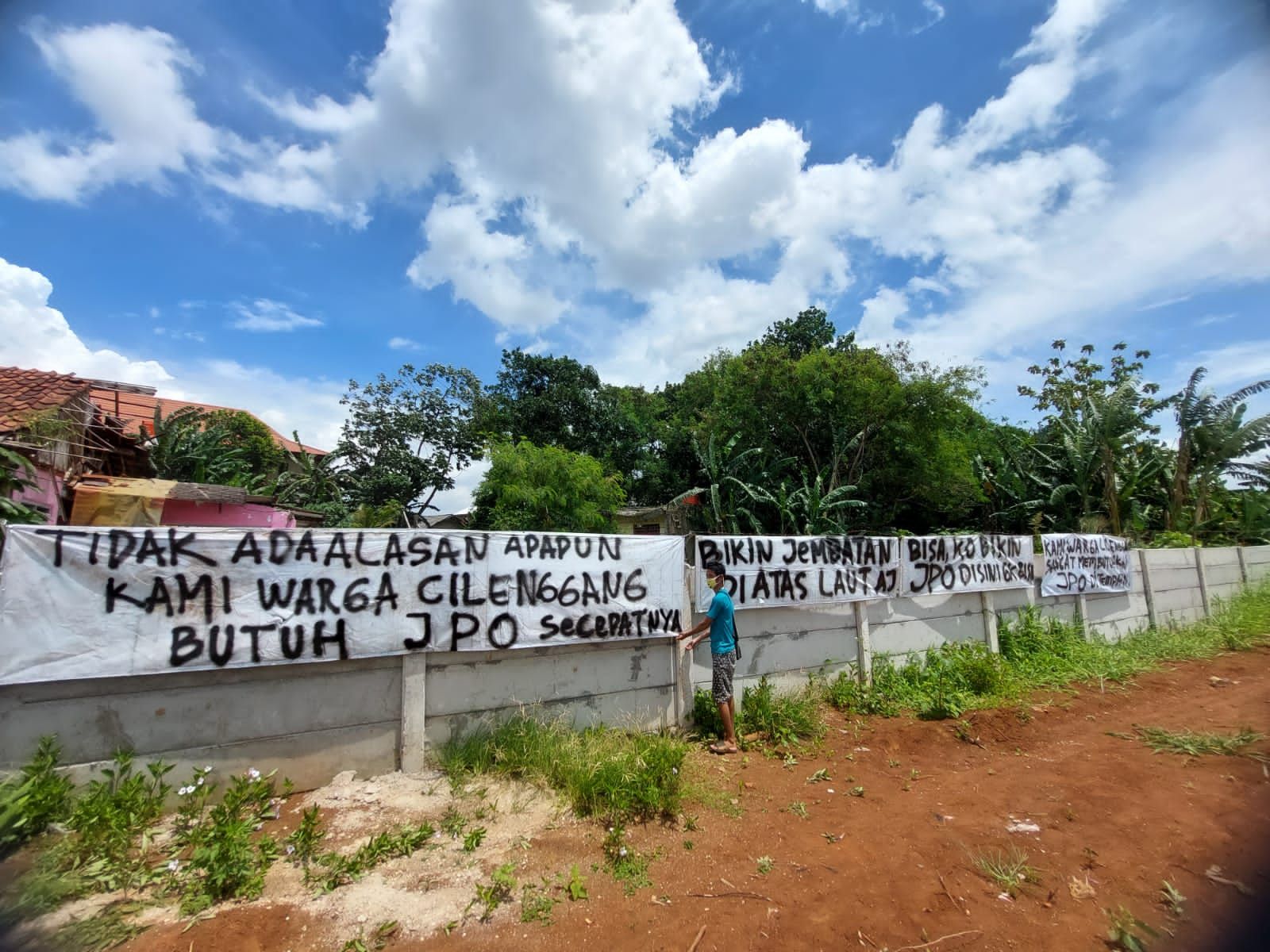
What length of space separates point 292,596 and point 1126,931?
532 cm

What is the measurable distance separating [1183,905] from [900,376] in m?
17.1

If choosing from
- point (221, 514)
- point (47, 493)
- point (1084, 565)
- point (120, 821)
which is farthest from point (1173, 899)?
point (221, 514)

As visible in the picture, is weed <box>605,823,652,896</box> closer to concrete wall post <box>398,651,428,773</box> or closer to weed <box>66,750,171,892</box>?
concrete wall post <box>398,651,428,773</box>

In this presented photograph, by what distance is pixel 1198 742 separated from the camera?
5293mm

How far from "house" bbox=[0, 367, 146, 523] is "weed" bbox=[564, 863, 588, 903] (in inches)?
360

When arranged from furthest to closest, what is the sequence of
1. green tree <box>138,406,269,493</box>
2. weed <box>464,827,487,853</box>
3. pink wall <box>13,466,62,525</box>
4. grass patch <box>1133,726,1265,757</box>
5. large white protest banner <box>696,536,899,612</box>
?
green tree <box>138,406,269,493</box> → pink wall <box>13,466,62,525</box> → large white protest banner <box>696,536,899,612</box> → grass patch <box>1133,726,1265,757</box> → weed <box>464,827,487,853</box>

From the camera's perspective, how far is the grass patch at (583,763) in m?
3.96

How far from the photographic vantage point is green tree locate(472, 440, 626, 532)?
17.4m

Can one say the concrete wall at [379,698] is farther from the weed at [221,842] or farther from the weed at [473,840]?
the weed at [473,840]

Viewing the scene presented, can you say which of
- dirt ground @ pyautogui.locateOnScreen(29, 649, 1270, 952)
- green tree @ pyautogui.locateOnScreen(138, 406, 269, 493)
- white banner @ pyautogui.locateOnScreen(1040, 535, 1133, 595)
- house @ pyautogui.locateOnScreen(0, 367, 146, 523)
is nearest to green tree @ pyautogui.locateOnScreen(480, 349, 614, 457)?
green tree @ pyautogui.locateOnScreen(138, 406, 269, 493)

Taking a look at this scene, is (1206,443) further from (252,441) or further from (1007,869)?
(252,441)

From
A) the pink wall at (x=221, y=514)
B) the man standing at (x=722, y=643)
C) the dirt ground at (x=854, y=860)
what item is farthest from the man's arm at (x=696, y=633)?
the pink wall at (x=221, y=514)

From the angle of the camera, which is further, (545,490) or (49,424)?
(545,490)

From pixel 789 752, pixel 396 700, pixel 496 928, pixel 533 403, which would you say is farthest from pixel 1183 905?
pixel 533 403
